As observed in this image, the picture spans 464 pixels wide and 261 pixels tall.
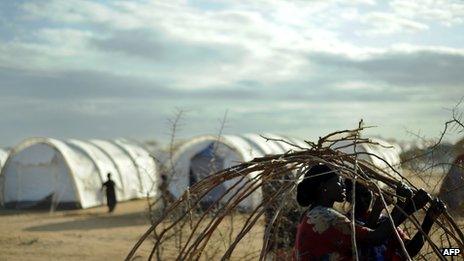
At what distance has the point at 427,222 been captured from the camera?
3.37 metres

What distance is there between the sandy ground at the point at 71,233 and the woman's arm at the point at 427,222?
24.3ft

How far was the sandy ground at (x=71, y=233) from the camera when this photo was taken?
35.3 ft

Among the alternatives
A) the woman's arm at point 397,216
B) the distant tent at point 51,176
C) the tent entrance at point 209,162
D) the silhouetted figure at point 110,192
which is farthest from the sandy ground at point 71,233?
the woman's arm at point 397,216

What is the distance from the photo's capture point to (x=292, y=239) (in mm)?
6375

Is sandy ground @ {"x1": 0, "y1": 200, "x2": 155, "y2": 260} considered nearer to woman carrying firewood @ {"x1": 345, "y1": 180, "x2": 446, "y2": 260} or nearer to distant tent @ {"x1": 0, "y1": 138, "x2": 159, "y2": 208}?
distant tent @ {"x1": 0, "y1": 138, "x2": 159, "y2": 208}

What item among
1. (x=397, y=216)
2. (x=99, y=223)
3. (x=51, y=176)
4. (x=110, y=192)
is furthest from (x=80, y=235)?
(x=397, y=216)

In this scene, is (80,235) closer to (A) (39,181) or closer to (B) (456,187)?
(A) (39,181)

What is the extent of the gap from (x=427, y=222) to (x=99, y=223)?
1317cm

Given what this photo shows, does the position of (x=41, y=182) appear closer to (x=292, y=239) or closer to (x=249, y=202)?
(x=249, y=202)

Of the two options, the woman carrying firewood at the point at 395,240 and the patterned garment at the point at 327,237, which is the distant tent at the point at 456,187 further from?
the patterned garment at the point at 327,237

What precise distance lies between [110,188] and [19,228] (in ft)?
10.2

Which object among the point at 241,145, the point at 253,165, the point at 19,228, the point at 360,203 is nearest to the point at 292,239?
the point at 360,203

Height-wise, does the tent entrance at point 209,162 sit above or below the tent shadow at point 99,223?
above

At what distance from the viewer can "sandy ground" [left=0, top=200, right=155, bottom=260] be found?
10.8 meters
